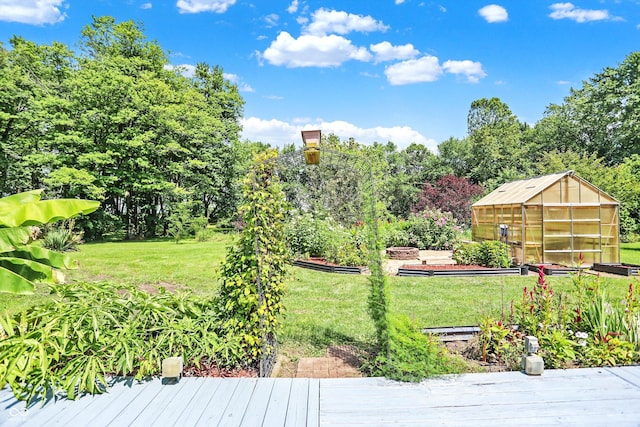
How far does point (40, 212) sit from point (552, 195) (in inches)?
517

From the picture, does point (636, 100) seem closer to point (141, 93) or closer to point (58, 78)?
point (141, 93)

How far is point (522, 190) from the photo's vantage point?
42.8 ft

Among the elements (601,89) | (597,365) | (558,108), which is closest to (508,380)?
(597,365)

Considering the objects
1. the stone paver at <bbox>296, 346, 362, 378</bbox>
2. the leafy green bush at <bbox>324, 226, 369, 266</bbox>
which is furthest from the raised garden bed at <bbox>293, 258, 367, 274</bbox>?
the stone paver at <bbox>296, 346, 362, 378</bbox>

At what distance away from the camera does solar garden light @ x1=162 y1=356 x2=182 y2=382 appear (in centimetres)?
347

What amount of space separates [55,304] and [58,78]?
2405 centimetres

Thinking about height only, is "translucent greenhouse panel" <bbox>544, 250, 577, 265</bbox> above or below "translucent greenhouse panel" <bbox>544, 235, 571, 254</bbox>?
below

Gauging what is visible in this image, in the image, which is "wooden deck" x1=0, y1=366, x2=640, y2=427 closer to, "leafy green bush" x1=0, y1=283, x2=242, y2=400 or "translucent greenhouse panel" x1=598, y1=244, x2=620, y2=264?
"leafy green bush" x1=0, y1=283, x2=242, y2=400

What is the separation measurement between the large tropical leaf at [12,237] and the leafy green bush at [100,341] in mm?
756

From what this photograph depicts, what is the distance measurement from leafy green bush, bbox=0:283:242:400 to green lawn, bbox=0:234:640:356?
108 centimetres

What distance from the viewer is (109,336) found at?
3.73 meters

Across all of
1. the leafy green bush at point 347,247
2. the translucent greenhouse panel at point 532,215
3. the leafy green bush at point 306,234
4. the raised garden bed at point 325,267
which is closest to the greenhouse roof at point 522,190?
the translucent greenhouse panel at point 532,215

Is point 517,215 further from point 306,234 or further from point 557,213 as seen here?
point 306,234

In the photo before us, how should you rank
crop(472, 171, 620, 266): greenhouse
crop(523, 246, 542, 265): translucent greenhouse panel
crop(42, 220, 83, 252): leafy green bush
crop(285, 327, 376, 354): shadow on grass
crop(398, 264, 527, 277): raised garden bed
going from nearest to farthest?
crop(285, 327, 376, 354): shadow on grass < crop(398, 264, 527, 277): raised garden bed < crop(472, 171, 620, 266): greenhouse < crop(523, 246, 542, 265): translucent greenhouse panel < crop(42, 220, 83, 252): leafy green bush
